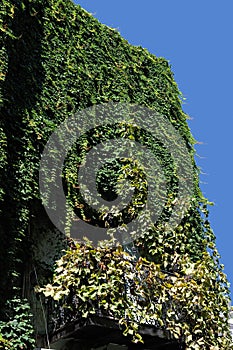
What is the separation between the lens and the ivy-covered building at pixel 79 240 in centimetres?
952

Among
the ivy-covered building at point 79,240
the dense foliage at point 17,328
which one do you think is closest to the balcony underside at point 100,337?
the ivy-covered building at point 79,240

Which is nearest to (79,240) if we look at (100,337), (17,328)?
(100,337)

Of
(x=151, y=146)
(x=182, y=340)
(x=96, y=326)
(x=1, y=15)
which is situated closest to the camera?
(x=96, y=326)

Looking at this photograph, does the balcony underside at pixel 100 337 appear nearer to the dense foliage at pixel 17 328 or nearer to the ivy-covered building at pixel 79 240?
the ivy-covered building at pixel 79 240

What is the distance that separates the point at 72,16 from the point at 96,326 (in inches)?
271

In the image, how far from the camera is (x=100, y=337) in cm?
993

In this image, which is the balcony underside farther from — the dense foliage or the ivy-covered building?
the dense foliage

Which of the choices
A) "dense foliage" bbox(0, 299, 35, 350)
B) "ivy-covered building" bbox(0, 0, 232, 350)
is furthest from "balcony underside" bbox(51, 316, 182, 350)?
"dense foliage" bbox(0, 299, 35, 350)

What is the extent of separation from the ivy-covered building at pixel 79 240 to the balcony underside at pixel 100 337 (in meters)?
0.02

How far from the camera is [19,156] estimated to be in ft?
34.0

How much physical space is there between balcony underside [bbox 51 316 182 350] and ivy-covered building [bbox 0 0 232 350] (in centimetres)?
2

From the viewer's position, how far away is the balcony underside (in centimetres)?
943

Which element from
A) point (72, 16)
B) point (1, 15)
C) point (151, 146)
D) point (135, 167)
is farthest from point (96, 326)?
point (72, 16)

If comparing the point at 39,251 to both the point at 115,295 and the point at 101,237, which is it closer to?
the point at 101,237
